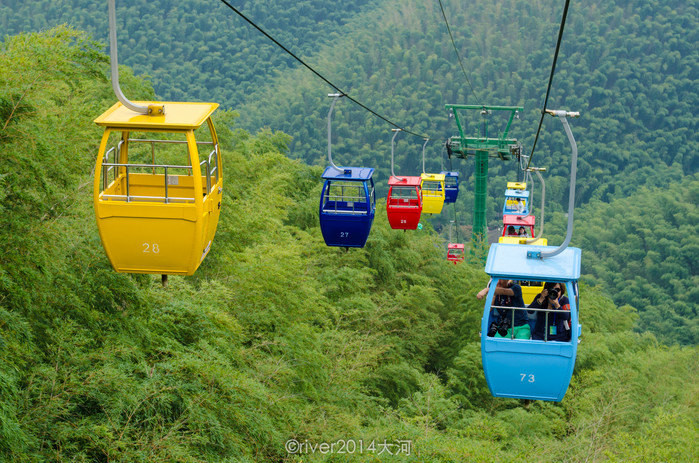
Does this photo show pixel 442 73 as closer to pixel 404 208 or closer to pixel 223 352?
pixel 404 208

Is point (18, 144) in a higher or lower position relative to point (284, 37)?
lower

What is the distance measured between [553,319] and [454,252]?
2427 cm

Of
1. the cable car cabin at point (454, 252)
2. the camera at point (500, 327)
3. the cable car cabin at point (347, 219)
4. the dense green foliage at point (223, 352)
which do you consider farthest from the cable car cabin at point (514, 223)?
the cable car cabin at point (454, 252)

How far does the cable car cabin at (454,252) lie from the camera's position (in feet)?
100

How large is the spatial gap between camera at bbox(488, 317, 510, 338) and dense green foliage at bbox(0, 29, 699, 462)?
4418 mm

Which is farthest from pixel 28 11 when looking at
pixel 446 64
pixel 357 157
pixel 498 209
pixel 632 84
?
pixel 632 84

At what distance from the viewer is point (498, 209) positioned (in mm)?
83875

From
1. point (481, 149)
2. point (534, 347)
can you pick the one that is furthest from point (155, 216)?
point (481, 149)

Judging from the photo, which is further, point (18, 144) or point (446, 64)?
point (446, 64)

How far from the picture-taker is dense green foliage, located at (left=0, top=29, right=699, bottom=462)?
880cm

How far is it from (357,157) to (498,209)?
17050 mm

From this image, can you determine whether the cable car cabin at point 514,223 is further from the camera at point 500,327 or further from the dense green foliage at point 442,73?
the dense green foliage at point 442,73

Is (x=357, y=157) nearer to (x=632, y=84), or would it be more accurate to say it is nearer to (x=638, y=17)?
(x=632, y=84)

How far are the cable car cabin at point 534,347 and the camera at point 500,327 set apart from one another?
0.16 m
